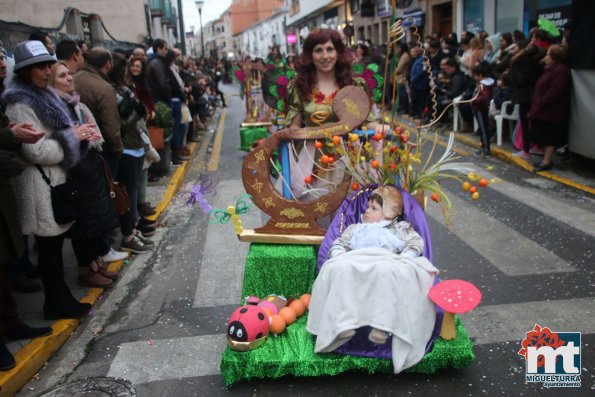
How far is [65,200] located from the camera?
393cm

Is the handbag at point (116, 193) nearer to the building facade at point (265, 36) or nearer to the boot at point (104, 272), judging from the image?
the boot at point (104, 272)

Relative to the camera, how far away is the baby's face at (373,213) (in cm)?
357

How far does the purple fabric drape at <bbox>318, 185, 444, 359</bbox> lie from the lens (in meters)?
3.20

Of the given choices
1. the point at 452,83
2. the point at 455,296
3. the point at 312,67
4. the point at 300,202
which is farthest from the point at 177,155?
the point at 455,296

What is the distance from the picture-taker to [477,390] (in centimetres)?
313

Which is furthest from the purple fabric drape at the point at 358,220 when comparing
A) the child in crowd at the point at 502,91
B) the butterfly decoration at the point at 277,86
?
the child in crowd at the point at 502,91

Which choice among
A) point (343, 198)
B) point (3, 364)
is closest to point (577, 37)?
point (343, 198)

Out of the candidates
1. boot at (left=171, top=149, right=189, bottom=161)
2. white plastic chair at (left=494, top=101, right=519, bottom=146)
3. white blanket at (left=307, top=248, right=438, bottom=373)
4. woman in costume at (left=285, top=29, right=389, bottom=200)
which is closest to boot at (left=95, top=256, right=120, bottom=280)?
woman in costume at (left=285, top=29, right=389, bottom=200)

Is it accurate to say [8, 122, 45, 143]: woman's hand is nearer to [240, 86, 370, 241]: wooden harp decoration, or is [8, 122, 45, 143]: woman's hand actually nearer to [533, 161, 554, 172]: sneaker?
[240, 86, 370, 241]: wooden harp decoration

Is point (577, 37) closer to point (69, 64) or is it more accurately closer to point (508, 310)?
point (508, 310)

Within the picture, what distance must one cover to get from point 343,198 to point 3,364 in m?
2.42

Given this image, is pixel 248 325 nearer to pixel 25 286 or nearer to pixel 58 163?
pixel 58 163

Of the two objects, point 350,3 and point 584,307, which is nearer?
point 584,307

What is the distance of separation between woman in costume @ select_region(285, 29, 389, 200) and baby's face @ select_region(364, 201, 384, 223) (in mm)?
562
